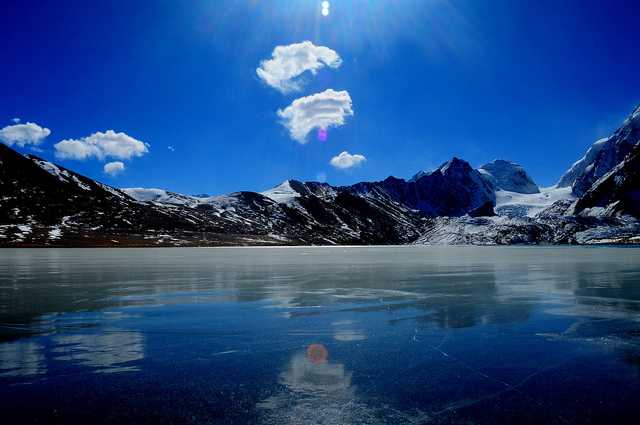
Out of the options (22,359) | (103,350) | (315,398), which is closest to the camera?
(315,398)

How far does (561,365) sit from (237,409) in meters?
8.25

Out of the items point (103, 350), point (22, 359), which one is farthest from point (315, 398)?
point (22, 359)

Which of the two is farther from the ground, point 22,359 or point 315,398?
point 22,359

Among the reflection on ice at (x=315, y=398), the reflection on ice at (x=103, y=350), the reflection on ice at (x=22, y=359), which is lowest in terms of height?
the reflection on ice at (x=315, y=398)

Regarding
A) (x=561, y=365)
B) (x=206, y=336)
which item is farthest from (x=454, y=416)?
(x=206, y=336)

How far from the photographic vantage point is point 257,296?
84.6 feet

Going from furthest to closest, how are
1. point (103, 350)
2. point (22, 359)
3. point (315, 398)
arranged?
point (103, 350), point (22, 359), point (315, 398)

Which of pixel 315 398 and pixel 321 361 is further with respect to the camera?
pixel 321 361

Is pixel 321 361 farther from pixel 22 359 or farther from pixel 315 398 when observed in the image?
pixel 22 359

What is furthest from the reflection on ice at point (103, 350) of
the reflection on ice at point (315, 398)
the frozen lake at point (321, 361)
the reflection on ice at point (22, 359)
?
the reflection on ice at point (315, 398)

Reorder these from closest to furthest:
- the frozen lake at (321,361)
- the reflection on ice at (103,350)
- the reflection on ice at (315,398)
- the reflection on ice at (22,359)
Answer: the reflection on ice at (315,398) → the frozen lake at (321,361) → the reflection on ice at (22,359) → the reflection on ice at (103,350)

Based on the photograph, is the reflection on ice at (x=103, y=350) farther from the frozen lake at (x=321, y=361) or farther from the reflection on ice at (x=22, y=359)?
the reflection on ice at (x=22, y=359)

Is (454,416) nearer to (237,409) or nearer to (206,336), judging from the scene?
(237,409)

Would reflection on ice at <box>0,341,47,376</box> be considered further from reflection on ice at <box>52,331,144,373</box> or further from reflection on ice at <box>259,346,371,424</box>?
reflection on ice at <box>259,346,371,424</box>
